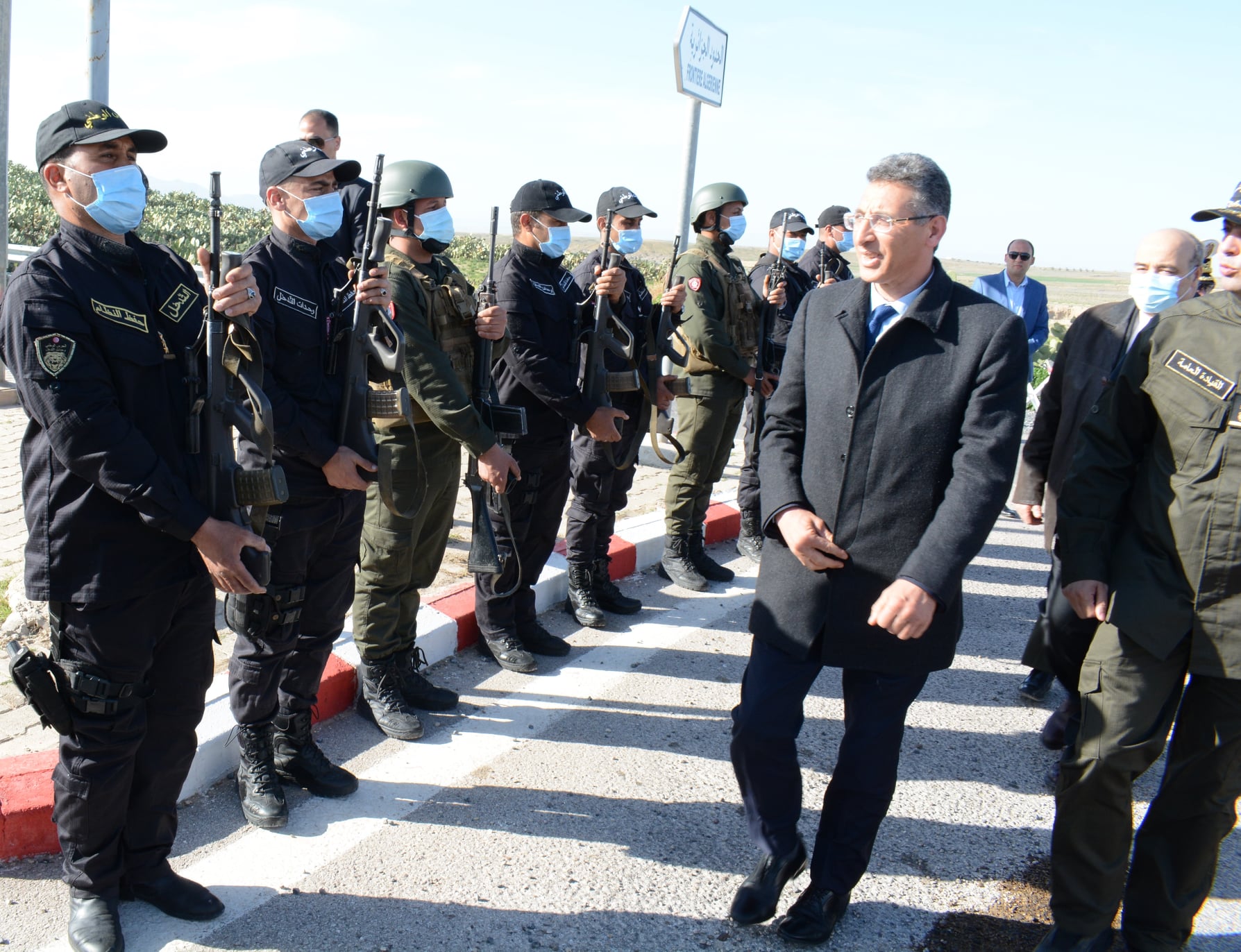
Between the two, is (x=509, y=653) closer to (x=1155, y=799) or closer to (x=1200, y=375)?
(x=1155, y=799)

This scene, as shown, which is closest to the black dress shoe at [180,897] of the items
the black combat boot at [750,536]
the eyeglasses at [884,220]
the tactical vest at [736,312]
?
the eyeglasses at [884,220]

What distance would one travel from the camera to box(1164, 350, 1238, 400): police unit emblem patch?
7.97ft

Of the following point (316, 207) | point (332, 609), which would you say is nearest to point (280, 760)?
point (332, 609)

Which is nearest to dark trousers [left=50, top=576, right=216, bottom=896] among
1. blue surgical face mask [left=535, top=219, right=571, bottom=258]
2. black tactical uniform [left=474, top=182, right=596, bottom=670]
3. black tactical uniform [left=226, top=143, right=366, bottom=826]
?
black tactical uniform [left=226, top=143, right=366, bottom=826]

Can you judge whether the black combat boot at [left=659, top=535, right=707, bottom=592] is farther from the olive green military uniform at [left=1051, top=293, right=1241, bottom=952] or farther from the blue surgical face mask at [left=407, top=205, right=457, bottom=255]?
the olive green military uniform at [left=1051, top=293, right=1241, bottom=952]

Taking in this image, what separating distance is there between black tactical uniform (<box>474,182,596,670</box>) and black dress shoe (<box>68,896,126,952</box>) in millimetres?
2073

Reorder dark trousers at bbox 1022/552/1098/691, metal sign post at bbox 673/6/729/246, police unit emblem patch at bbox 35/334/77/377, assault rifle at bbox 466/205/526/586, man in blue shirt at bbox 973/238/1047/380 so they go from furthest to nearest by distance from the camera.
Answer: man in blue shirt at bbox 973/238/1047/380
metal sign post at bbox 673/6/729/246
assault rifle at bbox 466/205/526/586
dark trousers at bbox 1022/552/1098/691
police unit emblem patch at bbox 35/334/77/377

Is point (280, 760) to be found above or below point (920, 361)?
below

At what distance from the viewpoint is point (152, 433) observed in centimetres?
255

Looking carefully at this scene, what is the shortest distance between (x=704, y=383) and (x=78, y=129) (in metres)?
3.79

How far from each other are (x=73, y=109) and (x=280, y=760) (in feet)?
6.86

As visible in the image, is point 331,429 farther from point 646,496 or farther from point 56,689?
point 646,496

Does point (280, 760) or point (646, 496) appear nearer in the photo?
point (280, 760)

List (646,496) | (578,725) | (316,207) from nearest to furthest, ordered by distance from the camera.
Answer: (316,207)
(578,725)
(646,496)
